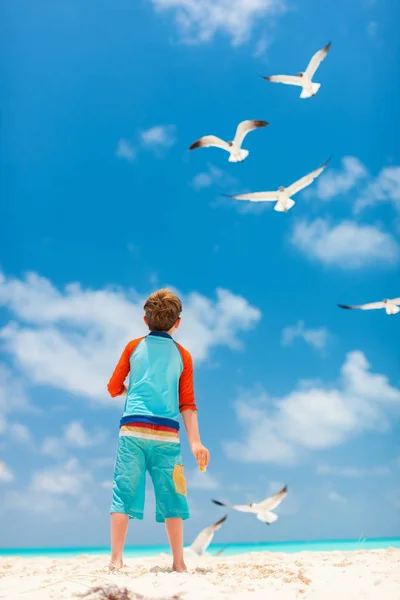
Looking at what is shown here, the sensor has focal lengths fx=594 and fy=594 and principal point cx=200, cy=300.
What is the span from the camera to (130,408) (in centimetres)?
386

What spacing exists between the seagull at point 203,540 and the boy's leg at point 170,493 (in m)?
0.62

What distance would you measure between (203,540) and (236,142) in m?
8.17

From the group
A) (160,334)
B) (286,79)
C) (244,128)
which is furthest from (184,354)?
(286,79)

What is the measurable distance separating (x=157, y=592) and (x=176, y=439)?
1.13 metres

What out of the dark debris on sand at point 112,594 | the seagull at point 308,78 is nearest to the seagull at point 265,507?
the dark debris on sand at point 112,594

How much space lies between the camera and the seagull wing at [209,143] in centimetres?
1086

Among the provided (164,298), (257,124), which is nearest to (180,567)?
(164,298)

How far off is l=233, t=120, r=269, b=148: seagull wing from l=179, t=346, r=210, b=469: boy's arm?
24.0 feet

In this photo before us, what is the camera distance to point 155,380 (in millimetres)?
3908

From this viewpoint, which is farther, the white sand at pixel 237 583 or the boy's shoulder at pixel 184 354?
the boy's shoulder at pixel 184 354

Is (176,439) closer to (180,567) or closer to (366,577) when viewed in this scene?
(180,567)

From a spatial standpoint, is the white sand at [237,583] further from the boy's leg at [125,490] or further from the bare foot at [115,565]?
→ the boy's leg at [125,490]

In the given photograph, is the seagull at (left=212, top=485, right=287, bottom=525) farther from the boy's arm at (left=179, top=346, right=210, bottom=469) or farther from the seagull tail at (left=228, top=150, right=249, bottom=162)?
the seagull tail at (left=228, top=150, right=249, bottom=162)

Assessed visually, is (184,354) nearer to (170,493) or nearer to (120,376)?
(120,376)
